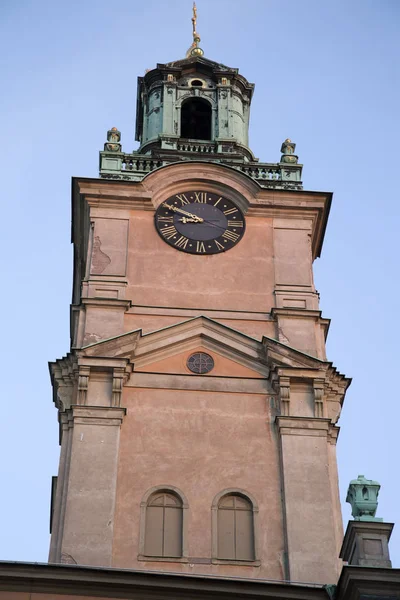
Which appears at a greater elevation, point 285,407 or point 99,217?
point 99,217

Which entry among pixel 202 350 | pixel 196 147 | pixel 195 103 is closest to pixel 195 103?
pixel 195 103

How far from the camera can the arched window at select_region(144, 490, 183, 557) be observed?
26.1m

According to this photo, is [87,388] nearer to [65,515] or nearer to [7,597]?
[65,515]

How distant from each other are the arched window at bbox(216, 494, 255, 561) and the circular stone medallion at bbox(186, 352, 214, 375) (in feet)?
10.9

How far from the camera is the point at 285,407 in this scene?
2852 cm

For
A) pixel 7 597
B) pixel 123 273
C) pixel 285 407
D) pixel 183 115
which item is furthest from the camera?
pixel 183 115

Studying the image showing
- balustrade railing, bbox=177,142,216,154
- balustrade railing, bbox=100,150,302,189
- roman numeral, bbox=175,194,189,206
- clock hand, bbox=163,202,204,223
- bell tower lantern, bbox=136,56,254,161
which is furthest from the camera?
bell tower lantern, bbox=136,56,254,161

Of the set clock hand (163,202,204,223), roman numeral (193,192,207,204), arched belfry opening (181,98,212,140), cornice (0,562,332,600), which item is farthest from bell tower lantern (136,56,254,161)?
cornice (0,562,332,600)

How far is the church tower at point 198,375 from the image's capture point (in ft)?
86.3

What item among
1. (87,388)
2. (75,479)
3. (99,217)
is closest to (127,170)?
(99,217)

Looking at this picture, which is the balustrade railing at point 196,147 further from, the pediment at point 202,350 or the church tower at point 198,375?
the pediment at point 202,350

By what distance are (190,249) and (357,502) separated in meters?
9.72

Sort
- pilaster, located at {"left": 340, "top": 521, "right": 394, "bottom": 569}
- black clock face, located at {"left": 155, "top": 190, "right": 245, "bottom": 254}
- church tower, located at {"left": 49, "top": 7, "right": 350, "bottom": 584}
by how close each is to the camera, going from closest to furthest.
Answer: pilaster, located at {"left": 340, "top": 521, "right": 394, "bottom": 569} < church tower, located at {"left": 49, "top": 7, "right": 350, "bottom": 584} < black clock face, located at {"left": 155, "top": 190, "right": 245, "bottom": 254}

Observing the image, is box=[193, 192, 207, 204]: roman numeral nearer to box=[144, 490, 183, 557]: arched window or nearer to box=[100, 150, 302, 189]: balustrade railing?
box=[100, 150, 302, 189]: balustrade railing
